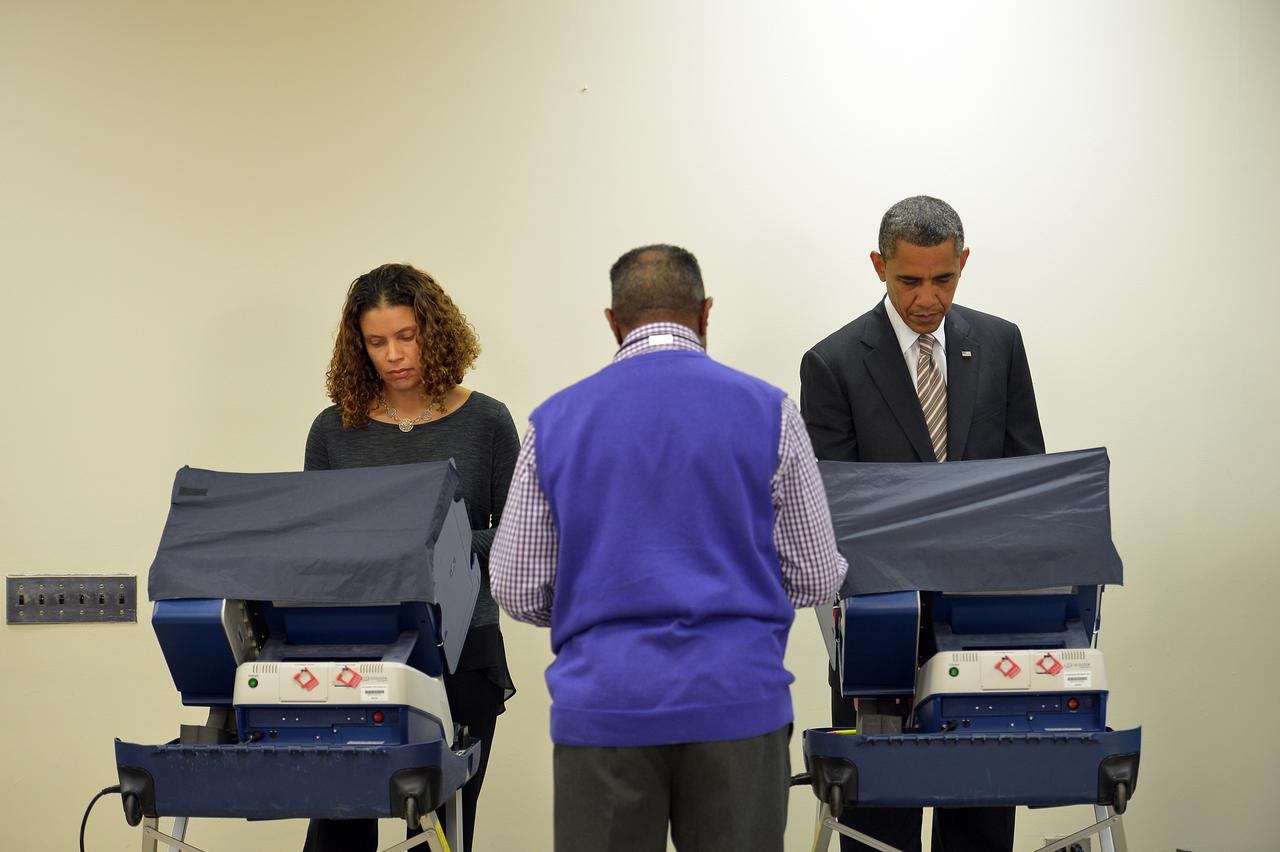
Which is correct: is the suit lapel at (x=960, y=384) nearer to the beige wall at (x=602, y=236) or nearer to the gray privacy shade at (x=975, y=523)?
the gray privacy shade at (x=975, y=523)

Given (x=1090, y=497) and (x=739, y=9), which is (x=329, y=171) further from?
(x=1090, y=497)

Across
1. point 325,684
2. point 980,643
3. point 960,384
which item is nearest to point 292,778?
point 325,684

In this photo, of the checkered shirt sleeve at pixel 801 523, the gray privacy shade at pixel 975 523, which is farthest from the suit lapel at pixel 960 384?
the checkered shirt sleeve at pixel 801 523

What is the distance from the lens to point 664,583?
169cm

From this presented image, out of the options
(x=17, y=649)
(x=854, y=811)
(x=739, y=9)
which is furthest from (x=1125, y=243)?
(x=17, y=649)

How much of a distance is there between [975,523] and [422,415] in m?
1.17

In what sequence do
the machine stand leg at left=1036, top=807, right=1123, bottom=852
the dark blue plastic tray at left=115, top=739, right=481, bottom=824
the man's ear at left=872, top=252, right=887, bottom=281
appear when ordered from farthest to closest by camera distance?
1. the man's ear at left=872, top=252, right=887, bottom=281
2. the machine stand leg at left=1036, top=807, right=1123, bottom=852
3. the dark blue plastic tray at left=115, top=739, right=481, bottom=824

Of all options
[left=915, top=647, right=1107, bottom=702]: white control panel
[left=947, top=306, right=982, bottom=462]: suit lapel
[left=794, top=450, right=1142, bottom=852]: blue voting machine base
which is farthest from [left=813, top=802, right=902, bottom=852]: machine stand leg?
[left=947, top=306, right=982, bottom=462]: suit lapel

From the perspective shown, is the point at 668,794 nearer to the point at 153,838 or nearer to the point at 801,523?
the point at 801,523

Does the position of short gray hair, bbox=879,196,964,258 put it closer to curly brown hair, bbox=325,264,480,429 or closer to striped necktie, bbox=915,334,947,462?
striped necktie, bbox=915,334,947,462

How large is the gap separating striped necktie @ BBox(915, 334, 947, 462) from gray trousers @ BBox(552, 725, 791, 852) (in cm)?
107

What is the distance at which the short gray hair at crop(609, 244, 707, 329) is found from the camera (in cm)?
184

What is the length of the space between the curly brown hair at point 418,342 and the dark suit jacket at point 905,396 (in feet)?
2.48

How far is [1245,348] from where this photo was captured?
362 cm
